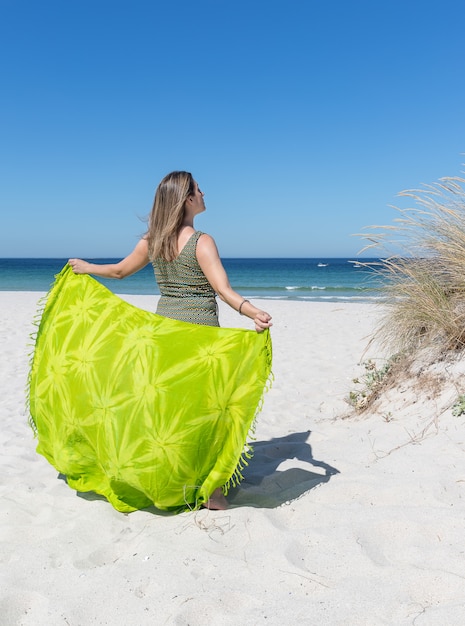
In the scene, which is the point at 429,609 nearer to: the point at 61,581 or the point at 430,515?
the point at 430,515

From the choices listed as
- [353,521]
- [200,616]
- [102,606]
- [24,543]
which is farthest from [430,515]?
[24,543]

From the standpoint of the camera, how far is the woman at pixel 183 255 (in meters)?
3.11

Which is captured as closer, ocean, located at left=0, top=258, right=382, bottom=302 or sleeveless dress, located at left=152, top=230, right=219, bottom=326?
sleeveless dress, located at left=152, top=230, right=219, bottom=326

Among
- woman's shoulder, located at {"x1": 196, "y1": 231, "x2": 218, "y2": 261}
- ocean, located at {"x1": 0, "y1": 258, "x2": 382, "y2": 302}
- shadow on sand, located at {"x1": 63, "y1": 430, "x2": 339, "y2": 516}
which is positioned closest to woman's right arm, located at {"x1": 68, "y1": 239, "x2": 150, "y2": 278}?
woman's shoulder, located at {"x1": 196, "y1": 231, "x2": 218, "y2": 261}

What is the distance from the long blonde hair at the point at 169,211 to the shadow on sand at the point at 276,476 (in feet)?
4.66

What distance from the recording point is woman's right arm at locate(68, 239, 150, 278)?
11.1ft

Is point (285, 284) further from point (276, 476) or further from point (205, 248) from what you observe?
point (205, 248)

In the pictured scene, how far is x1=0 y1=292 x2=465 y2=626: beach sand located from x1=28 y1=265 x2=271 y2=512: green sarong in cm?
22

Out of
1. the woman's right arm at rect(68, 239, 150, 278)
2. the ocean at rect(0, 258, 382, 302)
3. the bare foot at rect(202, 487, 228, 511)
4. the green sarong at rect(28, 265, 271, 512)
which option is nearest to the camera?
the green sarong at rect(28, 265, 271, 512)

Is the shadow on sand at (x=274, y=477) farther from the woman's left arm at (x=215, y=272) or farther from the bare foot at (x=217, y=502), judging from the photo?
the woman's left arm at (x=215, y=272)

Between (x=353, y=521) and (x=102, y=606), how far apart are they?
1196 mm

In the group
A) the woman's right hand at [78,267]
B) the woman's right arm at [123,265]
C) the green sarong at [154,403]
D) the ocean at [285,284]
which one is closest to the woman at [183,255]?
the woman's right arm at [123,265]

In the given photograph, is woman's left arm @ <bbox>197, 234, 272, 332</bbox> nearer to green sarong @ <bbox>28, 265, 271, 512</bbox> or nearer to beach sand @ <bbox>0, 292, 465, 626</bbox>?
green sarong @ <bbox>28, 265, 271, 512</bbox>

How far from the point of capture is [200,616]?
2.04 metres
